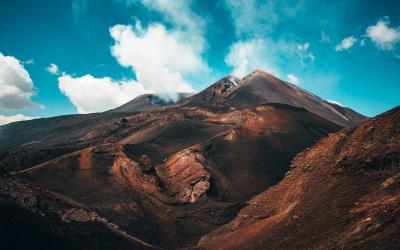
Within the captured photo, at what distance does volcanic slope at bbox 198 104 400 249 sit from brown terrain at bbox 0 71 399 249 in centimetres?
19

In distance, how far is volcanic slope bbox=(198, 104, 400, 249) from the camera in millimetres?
34719

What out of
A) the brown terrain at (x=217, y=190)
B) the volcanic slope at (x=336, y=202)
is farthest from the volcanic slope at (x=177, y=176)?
the volcanic slope at (x=336, y=202)

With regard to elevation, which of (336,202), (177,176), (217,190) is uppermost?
(177,176)

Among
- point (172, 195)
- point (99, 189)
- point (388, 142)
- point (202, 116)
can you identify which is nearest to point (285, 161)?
point (172, 195)

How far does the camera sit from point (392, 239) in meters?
29.3

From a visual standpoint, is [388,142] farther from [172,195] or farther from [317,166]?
[172,195]

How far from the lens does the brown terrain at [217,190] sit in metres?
42.0

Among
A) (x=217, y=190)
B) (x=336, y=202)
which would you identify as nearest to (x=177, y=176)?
(x=217, y=190)

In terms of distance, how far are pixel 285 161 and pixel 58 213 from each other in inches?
1857

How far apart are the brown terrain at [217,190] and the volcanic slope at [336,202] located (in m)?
0.19

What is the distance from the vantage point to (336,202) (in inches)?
1764

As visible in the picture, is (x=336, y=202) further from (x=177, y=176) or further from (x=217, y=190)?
(x=177, y=176)

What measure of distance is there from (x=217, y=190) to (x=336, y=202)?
1192 inches

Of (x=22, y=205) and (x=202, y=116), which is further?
(x=202, y=116)
